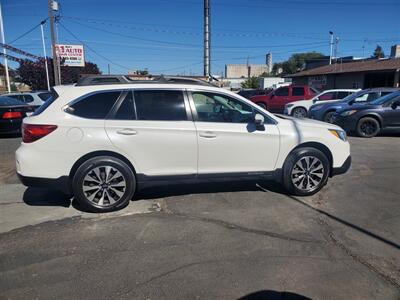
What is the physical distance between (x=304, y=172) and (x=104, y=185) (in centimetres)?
294

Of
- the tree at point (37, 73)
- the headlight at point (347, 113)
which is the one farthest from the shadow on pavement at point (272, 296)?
the tree at point (37, 73)

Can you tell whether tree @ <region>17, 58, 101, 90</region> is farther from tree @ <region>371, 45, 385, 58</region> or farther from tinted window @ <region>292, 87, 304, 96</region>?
tree @ <region>371, 45, 385, 58</region>

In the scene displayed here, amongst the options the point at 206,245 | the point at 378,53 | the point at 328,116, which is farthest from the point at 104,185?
the point at 378,53

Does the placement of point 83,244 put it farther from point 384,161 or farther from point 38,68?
point 38,68

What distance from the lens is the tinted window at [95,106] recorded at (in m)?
4.67

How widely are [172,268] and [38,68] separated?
163 ft

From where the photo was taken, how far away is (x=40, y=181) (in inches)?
181

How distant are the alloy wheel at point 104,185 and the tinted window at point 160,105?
0.84 metres

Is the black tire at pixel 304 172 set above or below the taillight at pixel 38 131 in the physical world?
below

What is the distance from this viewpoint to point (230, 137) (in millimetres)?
5004

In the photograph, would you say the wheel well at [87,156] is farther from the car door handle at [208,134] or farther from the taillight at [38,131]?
the car door handle at [208,134]

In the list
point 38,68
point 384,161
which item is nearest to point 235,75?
point 38,68

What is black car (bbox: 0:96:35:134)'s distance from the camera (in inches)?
438

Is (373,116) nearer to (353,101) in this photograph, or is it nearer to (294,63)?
(353,101)
